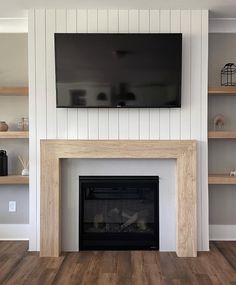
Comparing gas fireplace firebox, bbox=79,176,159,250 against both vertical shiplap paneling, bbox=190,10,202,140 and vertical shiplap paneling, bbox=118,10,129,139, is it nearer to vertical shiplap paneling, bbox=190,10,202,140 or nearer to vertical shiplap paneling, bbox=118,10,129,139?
vertical shiplap paneling, bbox=118,10,129,139

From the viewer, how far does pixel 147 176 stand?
380cm

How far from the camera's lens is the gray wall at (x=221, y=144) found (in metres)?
4.14

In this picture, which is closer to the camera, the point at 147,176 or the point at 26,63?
the point at 147,176

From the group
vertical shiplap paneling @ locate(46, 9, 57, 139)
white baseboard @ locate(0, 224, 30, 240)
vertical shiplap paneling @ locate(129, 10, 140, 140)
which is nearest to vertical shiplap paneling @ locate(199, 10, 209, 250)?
vertical shiplap paneling @ locate(129, 10, 140, 140)

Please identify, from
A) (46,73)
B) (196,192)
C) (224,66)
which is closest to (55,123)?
(46,73)

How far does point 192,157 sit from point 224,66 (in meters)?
1.22

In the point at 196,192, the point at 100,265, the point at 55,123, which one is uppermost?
the point at 55,123

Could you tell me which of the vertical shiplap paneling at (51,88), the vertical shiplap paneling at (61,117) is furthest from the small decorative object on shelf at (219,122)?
the vertical shiplap paneling at (51,88)

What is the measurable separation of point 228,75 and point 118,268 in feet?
8.01

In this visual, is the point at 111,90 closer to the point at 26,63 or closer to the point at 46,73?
the point at 46,73

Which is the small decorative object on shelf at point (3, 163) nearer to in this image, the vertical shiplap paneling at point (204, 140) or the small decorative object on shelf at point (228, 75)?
the vertical shiplap paneling at point (204, 140)

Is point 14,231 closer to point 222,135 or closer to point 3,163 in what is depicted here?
point 3,163

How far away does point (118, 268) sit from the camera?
129 inches

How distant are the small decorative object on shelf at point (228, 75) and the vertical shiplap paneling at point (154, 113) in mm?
949
